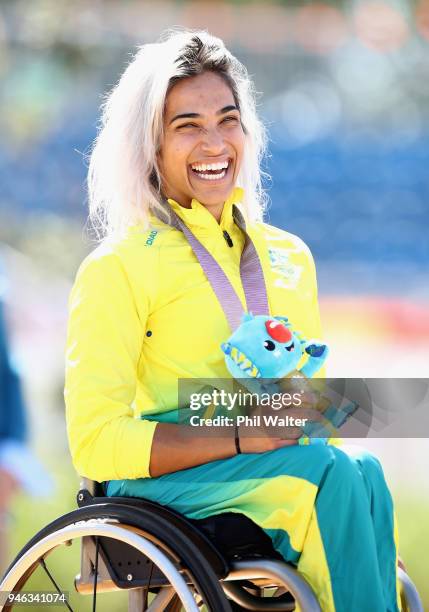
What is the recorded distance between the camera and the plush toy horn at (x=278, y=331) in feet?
7.08

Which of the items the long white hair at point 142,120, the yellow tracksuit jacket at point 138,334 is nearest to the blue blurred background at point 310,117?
the long white hair at point 142,120

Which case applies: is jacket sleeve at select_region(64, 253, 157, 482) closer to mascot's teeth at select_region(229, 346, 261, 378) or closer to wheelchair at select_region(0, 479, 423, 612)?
wheelchair at select_region(0, 479, 423, 612)

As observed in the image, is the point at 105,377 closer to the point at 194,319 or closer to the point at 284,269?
the point at 194,319

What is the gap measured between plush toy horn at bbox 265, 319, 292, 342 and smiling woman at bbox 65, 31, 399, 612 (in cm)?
3

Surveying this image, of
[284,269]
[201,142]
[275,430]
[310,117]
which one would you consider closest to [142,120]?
[201,142]

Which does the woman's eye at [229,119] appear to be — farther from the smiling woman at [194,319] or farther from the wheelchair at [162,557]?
the wheelchair at [162,557]

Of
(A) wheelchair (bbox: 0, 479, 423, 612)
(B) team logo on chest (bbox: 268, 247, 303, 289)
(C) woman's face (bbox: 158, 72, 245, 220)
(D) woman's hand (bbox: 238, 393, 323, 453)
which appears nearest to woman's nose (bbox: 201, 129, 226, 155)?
(C) woman's face (bbox: 158, 72, 245, 220)

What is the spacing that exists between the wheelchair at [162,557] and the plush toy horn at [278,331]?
329 millimetres

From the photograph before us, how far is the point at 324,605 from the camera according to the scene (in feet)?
6.64

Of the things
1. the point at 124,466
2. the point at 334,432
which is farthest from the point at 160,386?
the point at 334,432

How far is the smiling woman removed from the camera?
2076 mm

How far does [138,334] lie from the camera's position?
225cm

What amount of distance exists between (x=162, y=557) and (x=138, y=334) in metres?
0.44

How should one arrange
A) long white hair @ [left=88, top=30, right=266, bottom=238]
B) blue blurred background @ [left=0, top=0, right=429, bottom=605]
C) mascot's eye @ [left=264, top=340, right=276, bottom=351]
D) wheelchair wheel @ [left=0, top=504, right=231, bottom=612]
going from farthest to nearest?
blue blurred background @ [left=0, top=0, right=429, bottom=605] → long white hair @ [left=88, top=30, right=266, bottom=238] → mascot's eye @ [left=264, top=340, right=276, bottom=351] → wheelchair wheel @ [left=0, top=504, right=231, bottom=612]
